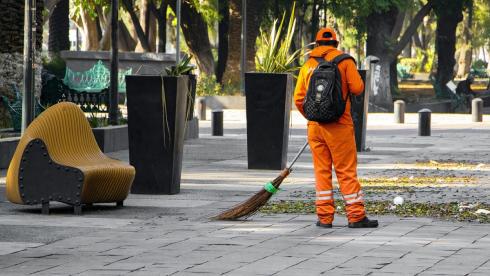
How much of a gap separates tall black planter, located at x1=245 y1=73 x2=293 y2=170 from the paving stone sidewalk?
1.49m

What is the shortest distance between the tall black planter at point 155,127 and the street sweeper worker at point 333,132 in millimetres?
3162

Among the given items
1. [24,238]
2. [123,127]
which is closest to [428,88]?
[123,127]

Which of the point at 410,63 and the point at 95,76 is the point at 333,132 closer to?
the point at 95,76

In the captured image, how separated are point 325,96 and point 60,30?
3822 cm

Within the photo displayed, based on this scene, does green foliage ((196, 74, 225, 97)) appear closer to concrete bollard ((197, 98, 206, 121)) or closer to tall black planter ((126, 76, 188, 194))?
concrete bollard ((197, 98, 206, 121))

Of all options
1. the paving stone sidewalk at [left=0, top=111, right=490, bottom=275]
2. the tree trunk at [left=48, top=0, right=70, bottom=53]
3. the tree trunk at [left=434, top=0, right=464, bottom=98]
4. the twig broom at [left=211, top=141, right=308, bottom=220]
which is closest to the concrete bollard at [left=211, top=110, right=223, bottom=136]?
the paving stone sidewalk at [left=0, top=111, right=490, bottom=275]

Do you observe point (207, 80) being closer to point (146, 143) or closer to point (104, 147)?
point (104, 147)

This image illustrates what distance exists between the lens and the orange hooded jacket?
12453 mm

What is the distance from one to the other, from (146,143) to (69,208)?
1.68 m

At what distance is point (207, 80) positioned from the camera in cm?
4666

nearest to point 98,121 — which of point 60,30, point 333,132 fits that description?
point 333,132

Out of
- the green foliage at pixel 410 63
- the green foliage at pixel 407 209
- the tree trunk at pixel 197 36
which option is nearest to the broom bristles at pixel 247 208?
the green foliage at pixel 407 209

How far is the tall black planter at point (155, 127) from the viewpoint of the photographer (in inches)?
609

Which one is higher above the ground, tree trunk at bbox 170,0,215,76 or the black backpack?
tree trunk at bbox 170,0,215,76
